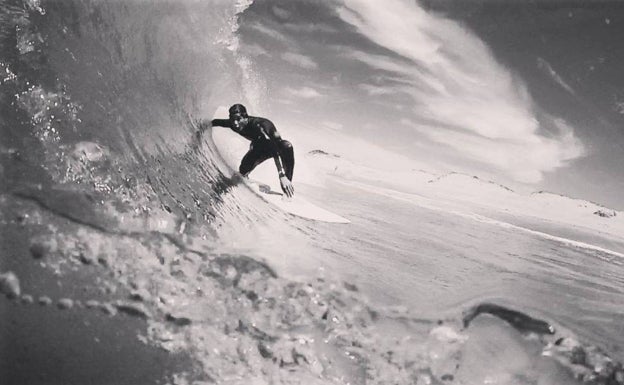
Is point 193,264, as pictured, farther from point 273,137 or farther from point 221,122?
point 221,122

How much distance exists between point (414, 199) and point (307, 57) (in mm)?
2510

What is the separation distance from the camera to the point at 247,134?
421cm

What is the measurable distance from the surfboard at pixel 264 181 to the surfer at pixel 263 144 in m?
0.16

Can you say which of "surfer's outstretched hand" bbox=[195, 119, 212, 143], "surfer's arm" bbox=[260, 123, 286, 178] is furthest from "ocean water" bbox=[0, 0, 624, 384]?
"surfer's arm" bbox=[260, 123, 286, 178]

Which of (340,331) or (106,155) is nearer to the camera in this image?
(340,331)

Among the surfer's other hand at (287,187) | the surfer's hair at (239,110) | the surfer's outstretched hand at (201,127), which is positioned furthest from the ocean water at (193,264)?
the surfer's hair at (239,110)

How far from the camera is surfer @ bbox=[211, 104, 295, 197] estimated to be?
4.08 meters

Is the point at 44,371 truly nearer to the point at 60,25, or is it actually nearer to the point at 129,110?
the point at 129,110

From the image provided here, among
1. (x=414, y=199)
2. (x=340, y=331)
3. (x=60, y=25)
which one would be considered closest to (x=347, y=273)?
(x=340, y=331)

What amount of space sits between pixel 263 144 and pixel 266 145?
37mm

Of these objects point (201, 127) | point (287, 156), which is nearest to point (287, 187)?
point (287, 156)

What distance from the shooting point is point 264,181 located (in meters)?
4.41

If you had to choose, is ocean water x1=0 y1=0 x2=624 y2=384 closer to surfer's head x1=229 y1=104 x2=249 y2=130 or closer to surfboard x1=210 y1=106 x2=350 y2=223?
surfboard x1=210 y1=106 x2=350 y2=223

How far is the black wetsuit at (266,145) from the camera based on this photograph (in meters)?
4.08
